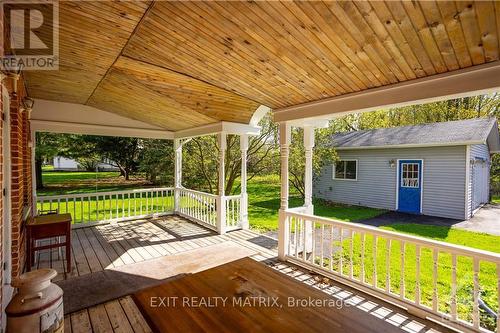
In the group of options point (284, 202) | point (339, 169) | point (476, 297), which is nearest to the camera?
point (476, 297)

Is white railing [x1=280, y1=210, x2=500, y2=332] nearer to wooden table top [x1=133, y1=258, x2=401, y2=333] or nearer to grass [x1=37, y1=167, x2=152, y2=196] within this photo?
wooden table top [x1=133, y1=258, x2=401, y2=333]

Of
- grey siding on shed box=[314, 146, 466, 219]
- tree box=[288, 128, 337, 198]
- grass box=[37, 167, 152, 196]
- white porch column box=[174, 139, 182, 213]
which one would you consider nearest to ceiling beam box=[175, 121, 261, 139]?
white porch column box=[174, 139, 182, 213]

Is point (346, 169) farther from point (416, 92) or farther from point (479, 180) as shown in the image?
point (416, 92)

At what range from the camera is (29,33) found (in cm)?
280

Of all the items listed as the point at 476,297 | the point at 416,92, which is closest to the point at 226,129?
the point at 416,92

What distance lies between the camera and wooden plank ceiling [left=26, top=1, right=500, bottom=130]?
1.96m

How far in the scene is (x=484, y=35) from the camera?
1930 mm

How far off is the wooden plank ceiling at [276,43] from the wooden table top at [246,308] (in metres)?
2.07

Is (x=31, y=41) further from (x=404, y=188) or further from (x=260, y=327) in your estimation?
(x=404, y=188)

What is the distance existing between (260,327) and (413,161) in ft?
32.0

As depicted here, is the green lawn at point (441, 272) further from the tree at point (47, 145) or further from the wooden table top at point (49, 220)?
the tree at point (47, 145)

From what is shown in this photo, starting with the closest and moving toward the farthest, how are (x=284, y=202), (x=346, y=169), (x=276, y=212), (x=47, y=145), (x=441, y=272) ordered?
(x=441, y=272) < (x=284, y=202) < (x=276, y=212) < (x=47, y=145) < (x=346, y=169)

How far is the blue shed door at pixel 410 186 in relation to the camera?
9133 mm

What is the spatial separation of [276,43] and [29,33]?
2619mm
